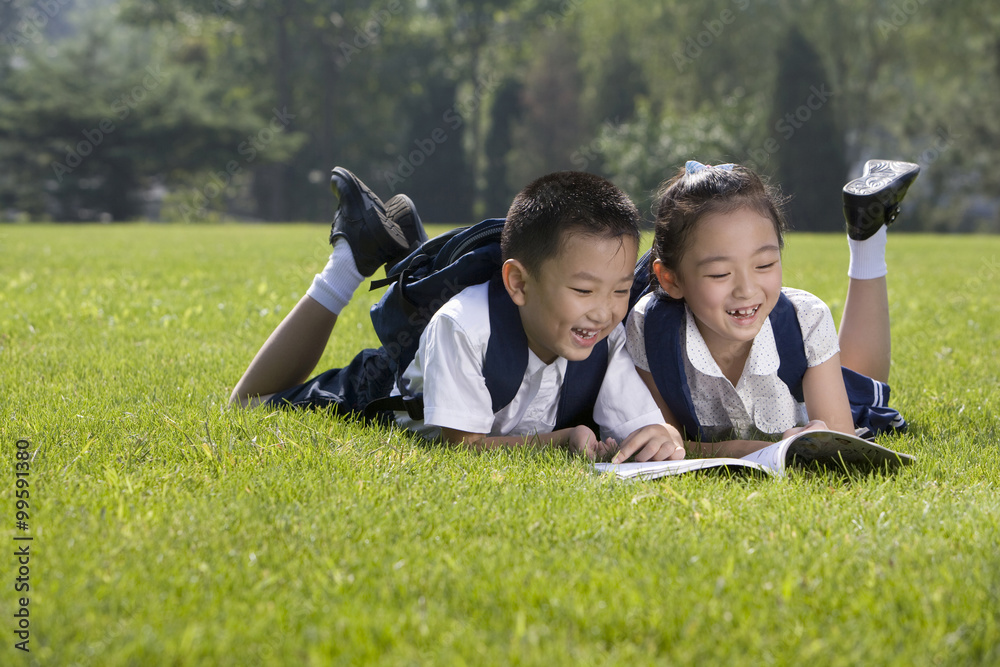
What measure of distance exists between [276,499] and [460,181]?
3351 centimetres

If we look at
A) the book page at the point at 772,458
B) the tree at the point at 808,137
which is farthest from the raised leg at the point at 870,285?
the tree at the point at 808,137

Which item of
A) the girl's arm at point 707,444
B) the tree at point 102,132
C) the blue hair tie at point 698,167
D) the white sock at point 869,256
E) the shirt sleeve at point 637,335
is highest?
the tree at point 102,132

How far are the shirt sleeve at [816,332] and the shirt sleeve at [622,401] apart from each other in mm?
653

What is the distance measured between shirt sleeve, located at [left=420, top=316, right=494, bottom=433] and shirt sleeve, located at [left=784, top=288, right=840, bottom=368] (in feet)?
4.16

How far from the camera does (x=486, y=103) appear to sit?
136 ft

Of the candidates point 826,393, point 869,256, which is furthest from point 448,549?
point 869,256

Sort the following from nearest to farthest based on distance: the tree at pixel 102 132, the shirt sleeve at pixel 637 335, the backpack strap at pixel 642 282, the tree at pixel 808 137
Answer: the shirt sleeve at pixel 637 335, the backpack strap at pixel 642 282, the tree at pixel 808 137, the tree at pixel 102 132

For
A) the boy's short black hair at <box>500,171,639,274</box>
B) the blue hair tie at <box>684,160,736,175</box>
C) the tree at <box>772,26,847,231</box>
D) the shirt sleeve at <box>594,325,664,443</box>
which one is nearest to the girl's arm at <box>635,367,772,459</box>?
the shirt sleeve at <box>594,325,664,443</box>

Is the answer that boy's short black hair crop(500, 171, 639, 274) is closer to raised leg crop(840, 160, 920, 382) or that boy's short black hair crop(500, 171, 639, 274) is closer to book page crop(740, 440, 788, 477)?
book page crop(740, 440, 788, 477)

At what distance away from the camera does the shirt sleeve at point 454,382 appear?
119 inches

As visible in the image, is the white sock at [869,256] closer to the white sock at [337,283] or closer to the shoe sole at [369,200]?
the shoe sole at [369,200]

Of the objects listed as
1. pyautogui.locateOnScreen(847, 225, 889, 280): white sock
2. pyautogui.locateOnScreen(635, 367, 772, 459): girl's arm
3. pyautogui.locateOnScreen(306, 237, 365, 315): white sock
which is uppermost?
pyautogui.locateOnScreen(847, 225, 889, 280): white sock

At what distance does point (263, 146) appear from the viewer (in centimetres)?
3222

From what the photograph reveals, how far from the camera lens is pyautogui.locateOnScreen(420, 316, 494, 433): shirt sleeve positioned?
9.91 ft
